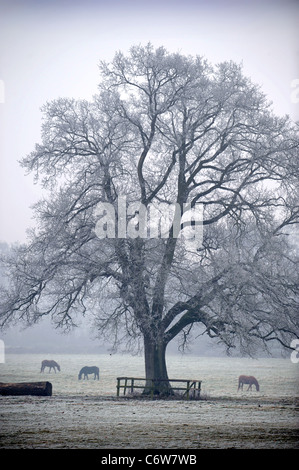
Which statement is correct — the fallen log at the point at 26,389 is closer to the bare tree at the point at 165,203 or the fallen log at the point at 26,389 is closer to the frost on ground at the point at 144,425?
the frost on ground at the point at 144,425

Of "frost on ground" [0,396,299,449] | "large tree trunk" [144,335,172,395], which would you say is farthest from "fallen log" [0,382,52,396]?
"large tree trunk" [144,335,172,395]

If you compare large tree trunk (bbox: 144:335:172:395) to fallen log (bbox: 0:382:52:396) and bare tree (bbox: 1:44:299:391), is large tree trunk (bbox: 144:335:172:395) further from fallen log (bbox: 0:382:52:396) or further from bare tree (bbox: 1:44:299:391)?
fallen log (bbox: 0:382:52:396)

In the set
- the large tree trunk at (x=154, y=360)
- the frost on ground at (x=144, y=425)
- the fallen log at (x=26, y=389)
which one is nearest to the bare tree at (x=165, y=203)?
the large tree trunk at (x=154, y=360)

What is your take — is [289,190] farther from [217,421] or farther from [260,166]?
[217,421]

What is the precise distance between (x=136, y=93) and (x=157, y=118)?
1371 millimetres

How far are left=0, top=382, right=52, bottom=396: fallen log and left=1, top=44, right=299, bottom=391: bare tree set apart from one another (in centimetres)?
235

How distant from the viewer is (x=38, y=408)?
1505 centimetres

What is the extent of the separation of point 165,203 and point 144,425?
11.2m

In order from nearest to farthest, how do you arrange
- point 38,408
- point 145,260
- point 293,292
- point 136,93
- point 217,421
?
point 217,421 < point 38,408 < point 145,260 < point 293,292 < point 136,93

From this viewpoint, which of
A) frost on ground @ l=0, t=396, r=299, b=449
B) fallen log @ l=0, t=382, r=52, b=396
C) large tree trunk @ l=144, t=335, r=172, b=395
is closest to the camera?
frost on ground @ l=0, t=396, r=299, b=449

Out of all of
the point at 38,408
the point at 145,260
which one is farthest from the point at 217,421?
the point at 145,260

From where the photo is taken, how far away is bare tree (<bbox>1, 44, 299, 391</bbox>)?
19141 millimetres

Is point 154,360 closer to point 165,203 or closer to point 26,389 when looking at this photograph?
point 26,389

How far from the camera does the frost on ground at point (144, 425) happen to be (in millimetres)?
9859
